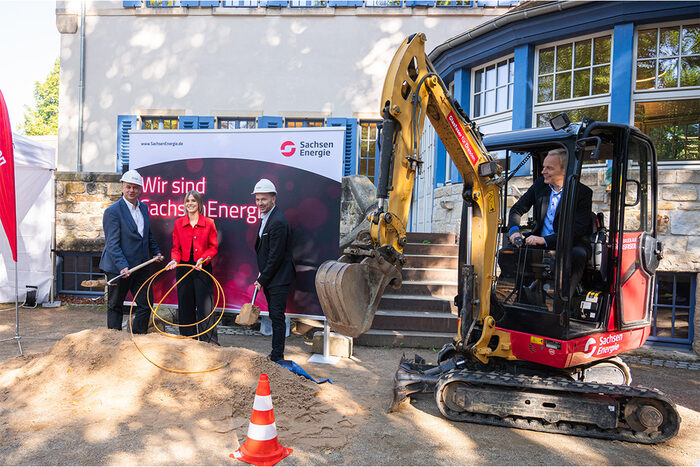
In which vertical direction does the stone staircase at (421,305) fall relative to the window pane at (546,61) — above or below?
below

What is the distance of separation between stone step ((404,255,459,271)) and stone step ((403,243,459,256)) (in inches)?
9.2

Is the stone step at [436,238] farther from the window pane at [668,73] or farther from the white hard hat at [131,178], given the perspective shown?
the white hard hat at [131,178]

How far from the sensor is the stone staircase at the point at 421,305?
6910 mm

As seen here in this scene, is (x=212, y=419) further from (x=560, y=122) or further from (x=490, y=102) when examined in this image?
(x=490, y=102)

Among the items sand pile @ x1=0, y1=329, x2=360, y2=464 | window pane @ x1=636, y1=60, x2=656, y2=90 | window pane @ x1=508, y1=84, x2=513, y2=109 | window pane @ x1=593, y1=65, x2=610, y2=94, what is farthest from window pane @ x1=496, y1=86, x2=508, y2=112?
sand pile @ x1=0, y1=329, x2=360, y2=464

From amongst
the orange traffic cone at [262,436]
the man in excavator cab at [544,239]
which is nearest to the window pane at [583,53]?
the man in excavator cab at [544,239]

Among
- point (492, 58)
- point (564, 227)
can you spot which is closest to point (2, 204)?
point (564, 227)

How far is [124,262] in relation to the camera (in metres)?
5.78

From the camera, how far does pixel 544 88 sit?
311 inches

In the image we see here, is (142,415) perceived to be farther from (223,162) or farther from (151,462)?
(223,162)

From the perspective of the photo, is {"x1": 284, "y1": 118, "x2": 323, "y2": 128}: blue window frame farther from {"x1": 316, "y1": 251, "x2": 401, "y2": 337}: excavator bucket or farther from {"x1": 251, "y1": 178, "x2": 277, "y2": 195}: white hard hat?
{"x1": 316, "y1": 251, "x2": 401, "y2": 337}: excavator bucket

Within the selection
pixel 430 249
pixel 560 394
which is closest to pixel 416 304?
pixel 430 249

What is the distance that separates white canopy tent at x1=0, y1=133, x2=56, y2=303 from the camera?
906cm

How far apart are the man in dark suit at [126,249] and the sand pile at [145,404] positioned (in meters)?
0.94
